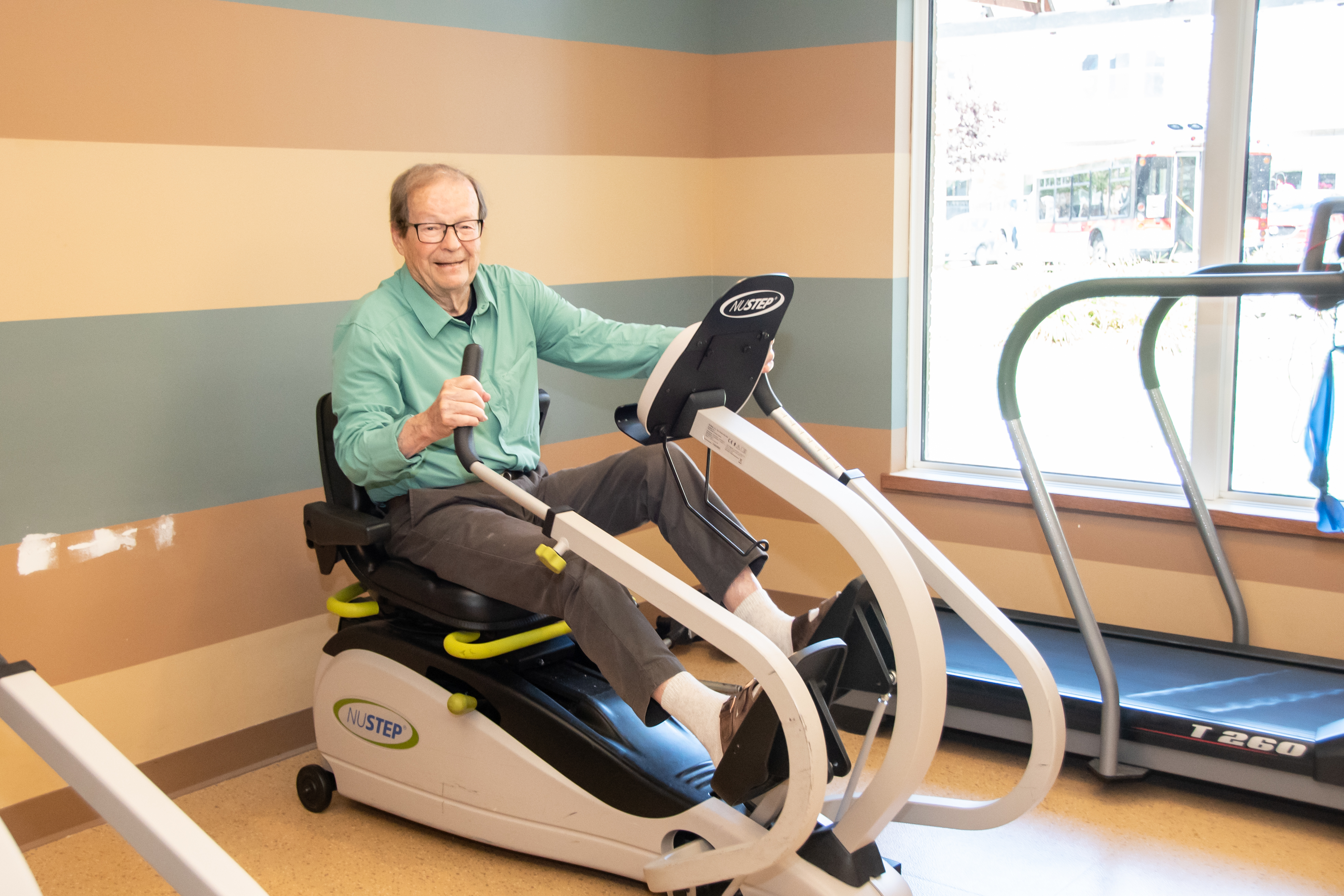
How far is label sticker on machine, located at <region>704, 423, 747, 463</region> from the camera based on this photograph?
1.91 metres

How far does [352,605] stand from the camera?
242cm

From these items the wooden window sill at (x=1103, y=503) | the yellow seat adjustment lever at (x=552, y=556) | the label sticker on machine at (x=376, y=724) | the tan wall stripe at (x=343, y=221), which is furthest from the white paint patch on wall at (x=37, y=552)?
the wooden window sill at (x=1103, y=503)

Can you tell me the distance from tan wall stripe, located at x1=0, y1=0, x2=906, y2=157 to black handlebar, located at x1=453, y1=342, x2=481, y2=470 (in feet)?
3.56

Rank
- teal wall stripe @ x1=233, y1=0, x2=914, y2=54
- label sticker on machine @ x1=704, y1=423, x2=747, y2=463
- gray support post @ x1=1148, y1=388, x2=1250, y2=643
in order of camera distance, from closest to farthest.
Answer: label sticker on machine @ x1=704, y1=423, x2=747, y2=463, gray support post @ x1=1148, y1=388, x2=1250, y2=643, teal wall stripe @ x1=233, y1=0, x2=914, y2=54

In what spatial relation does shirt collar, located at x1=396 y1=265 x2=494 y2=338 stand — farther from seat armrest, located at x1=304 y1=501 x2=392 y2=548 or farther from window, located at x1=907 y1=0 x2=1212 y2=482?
window, located at x1=907 y1=0 x2=1212 y2=482

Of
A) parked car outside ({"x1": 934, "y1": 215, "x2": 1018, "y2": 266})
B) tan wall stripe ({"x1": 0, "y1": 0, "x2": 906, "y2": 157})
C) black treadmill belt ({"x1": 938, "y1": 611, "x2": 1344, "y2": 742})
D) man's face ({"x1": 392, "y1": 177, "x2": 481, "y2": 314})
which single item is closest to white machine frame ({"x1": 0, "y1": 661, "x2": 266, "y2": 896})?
man's face ({"x1": 392, "y1": 177, "x2": 481, "y2": 314})

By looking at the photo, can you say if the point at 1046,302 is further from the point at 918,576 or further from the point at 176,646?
the point at 176,646

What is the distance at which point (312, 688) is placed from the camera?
2.84m

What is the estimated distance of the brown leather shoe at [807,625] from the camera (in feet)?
6.33

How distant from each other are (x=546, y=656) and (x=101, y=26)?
1.66 metres

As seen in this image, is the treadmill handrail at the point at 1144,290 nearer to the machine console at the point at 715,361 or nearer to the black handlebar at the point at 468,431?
the machine console at the point at 715,361

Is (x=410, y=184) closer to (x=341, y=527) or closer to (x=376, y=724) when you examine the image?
(x=341, y=527)

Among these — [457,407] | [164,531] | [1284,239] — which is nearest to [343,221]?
[164,531]

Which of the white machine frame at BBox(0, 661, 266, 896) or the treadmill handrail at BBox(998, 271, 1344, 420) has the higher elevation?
the treadmill handrail at BBox(998, 271, 1344, 420)
